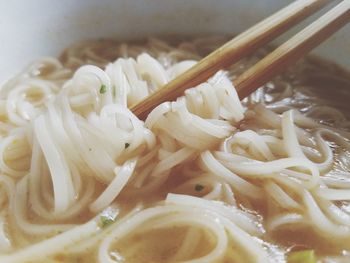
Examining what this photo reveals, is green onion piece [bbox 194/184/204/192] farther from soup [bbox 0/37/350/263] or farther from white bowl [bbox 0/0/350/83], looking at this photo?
white bowl [bbox 0/0/350/83]

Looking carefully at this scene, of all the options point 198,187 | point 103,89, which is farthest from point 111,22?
point 198,187

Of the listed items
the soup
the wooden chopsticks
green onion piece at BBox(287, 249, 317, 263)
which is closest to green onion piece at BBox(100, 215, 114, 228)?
the soup

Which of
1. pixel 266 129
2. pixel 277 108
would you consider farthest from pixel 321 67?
pixel 266 129

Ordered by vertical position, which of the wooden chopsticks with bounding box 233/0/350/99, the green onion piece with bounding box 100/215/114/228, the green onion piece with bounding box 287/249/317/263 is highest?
the wooden chopsticks with bounding box 233/0/350/99

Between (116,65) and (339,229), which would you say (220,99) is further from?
(339,229)

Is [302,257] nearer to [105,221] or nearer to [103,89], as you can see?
[105,221]

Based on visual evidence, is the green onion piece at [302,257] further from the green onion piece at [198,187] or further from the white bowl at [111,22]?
the white bowl at [111,22]
